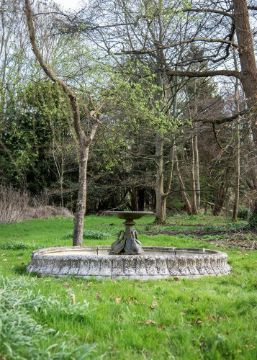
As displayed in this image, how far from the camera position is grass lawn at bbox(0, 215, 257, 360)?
14.4 feet

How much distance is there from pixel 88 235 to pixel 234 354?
11072mm

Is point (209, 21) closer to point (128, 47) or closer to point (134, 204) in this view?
point (128, 47)

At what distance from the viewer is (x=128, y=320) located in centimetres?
552

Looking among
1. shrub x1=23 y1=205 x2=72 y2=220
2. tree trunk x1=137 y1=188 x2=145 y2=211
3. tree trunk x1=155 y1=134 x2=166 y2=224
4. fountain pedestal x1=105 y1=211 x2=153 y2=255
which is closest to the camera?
fountain pedestal x1=105 y1=211 x2=153 y2=255

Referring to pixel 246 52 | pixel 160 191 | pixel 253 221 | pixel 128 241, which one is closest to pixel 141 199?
pixel 160 191

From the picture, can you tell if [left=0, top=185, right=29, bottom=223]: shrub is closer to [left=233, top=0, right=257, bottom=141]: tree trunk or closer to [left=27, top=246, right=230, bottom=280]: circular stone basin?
[left=233, top=0, right=257, bottom=141]: tree trunk

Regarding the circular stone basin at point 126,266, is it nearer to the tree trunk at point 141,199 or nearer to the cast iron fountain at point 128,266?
the cast iron fountain at point 128,266

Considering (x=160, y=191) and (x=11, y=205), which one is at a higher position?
(x=160, y=191)

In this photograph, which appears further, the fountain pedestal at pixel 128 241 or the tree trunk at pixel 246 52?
the tree trunk at pixel 246 52

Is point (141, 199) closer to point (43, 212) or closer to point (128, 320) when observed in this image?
point (43, 212)

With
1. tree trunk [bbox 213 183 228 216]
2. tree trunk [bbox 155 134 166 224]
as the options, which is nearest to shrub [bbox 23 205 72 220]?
tree trunk [bbox 155 134 166 224]

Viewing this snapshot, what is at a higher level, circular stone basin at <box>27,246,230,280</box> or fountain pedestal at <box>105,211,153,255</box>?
fountain pedestal at <box>105,211,153,255</box>

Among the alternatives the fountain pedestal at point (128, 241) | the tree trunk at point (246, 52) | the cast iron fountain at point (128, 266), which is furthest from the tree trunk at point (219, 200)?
the cast iron fountain at point (128, 266)

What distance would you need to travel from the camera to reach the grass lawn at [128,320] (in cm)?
438
